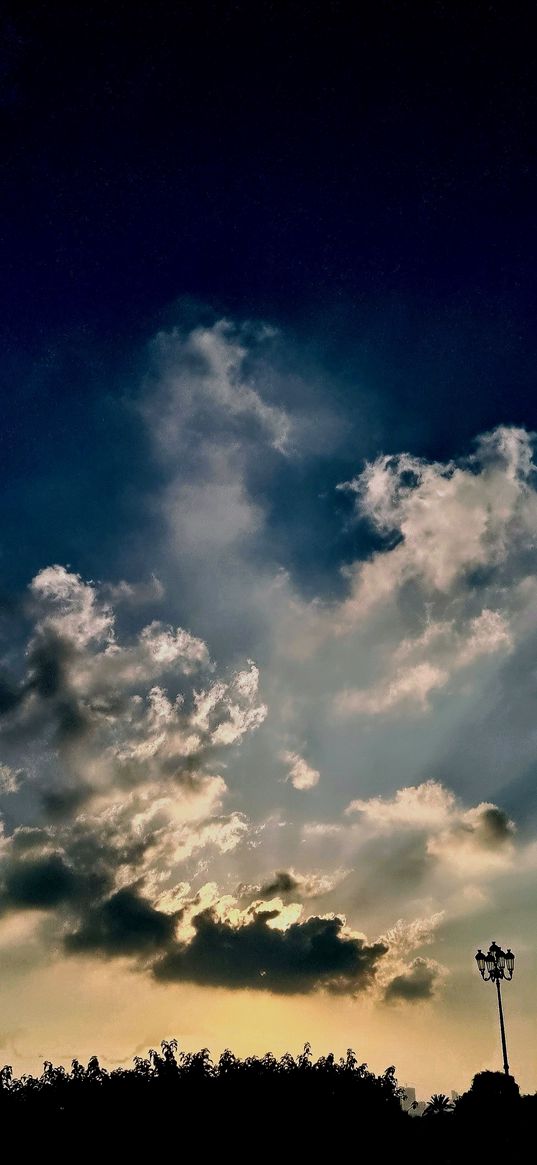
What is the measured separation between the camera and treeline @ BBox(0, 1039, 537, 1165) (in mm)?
30344

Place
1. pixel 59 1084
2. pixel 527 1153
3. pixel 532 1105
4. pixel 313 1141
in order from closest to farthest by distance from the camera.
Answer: pixel 527 1153 → pixel 313 1141 → pixel 59 1084 → pixel 532 1105

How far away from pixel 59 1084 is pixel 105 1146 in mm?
5447

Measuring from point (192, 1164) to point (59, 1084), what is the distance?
861 centimetres

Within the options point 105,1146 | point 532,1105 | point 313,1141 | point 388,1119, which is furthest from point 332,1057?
point 105,1146

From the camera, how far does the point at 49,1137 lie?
97.9 feet

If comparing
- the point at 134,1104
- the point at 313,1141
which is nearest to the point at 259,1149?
the point at 313,1141

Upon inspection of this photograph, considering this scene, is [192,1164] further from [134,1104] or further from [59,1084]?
[59,1084]

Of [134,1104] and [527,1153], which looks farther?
[134,1104]

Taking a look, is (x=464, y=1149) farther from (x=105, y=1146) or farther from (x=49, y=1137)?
(x=49, y=1137)

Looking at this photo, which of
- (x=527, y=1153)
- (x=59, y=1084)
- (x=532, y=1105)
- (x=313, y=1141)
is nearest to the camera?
(x=527, y=1153)

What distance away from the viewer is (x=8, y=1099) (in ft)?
108

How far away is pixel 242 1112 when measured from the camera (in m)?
31.9

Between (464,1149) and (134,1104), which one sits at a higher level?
(134,1104)

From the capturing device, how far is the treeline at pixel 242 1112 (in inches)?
1195
